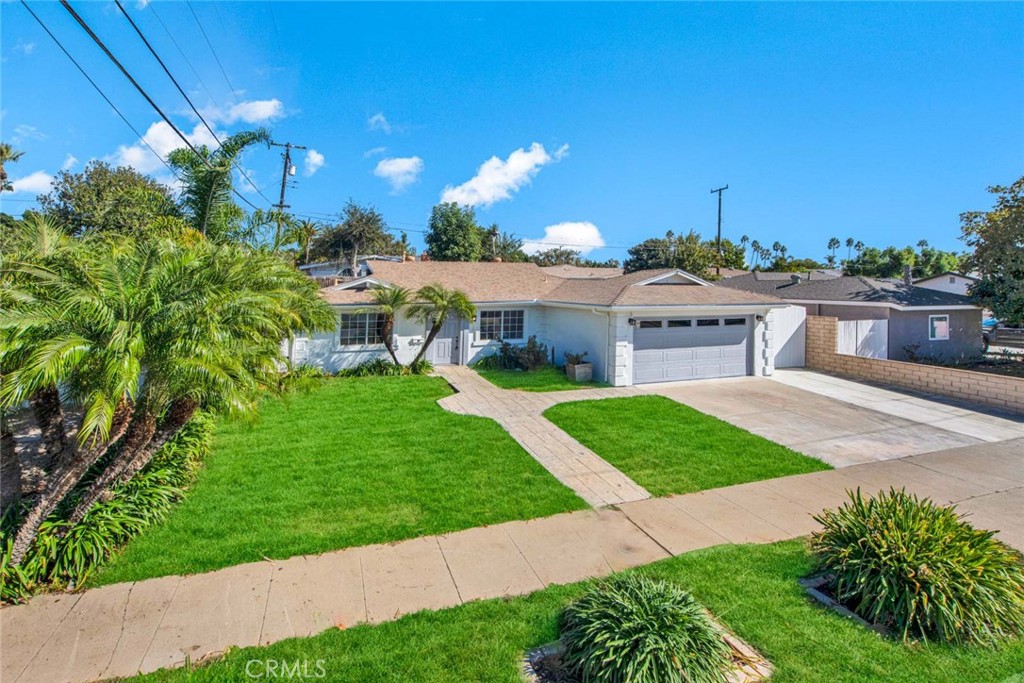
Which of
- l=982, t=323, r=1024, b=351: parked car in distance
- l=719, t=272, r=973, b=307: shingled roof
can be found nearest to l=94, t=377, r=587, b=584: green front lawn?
l=719, t=272, r=973, b=307: shingled roof

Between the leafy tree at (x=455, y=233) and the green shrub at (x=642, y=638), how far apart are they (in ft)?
112

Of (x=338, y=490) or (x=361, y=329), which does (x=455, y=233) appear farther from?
(x=338, y=490)

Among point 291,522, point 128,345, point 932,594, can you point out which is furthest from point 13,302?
point 932,594

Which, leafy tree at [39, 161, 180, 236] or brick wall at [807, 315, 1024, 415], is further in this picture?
leafy tree at [39, 161, 180, 236]

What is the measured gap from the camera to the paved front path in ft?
23.5

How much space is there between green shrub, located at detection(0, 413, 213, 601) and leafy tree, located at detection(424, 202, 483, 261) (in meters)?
30.7

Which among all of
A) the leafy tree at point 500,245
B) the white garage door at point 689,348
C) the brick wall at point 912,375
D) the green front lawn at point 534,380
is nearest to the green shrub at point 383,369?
the green front lawn at point 534,380

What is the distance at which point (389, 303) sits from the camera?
14906 mm

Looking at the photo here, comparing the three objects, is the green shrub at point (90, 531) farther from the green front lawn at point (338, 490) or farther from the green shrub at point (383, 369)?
the green shrub at point (383, 369)

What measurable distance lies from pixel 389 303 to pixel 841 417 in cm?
1252

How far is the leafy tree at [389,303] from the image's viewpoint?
1491 cm

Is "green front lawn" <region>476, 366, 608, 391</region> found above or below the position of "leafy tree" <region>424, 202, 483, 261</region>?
below

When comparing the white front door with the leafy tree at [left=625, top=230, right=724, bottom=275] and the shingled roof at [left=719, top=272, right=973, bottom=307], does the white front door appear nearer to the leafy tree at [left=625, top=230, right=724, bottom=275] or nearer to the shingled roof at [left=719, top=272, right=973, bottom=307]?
the shingled roof at [left=719, top=272, right=973, bottom=307]

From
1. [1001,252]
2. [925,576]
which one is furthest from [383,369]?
[1001,252]
